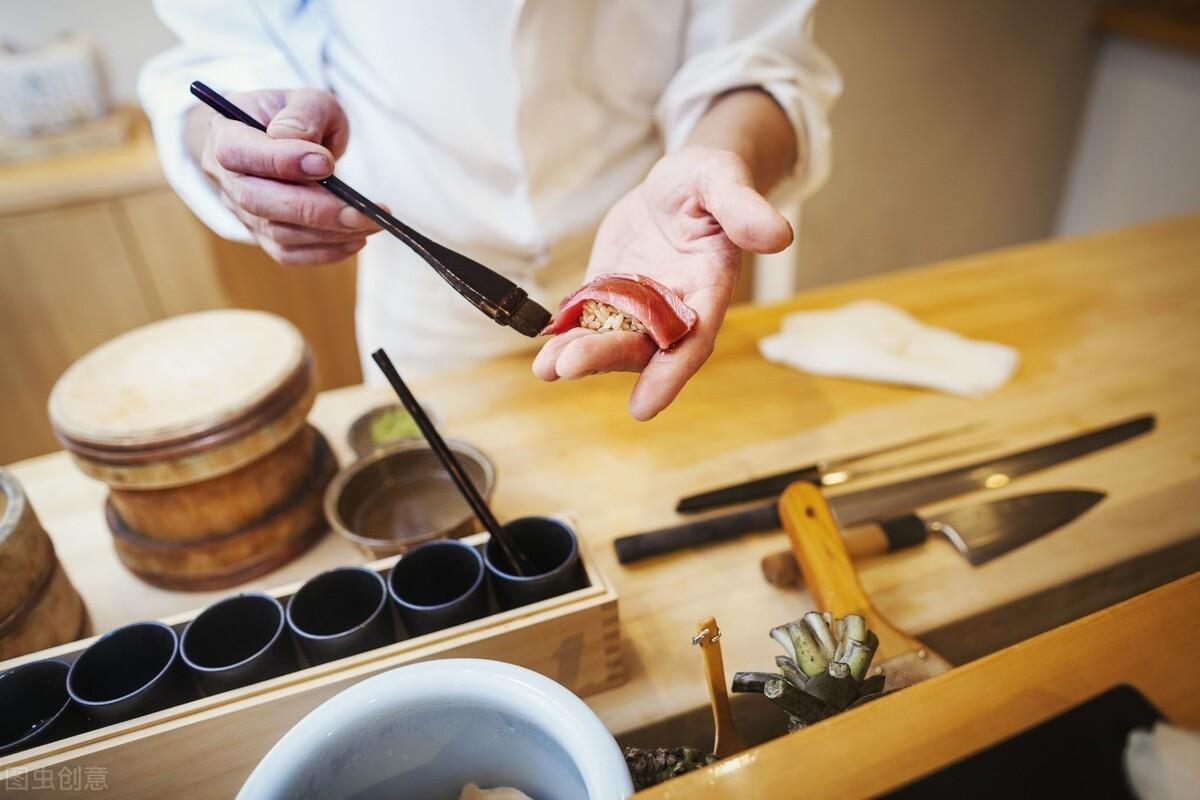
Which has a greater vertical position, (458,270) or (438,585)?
(458,270)

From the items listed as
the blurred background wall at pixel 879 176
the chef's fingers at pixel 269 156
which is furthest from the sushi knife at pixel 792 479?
the blurred background wall at pixel 879 176

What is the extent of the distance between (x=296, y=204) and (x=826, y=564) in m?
0.67

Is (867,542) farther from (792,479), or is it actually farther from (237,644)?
(237,644)

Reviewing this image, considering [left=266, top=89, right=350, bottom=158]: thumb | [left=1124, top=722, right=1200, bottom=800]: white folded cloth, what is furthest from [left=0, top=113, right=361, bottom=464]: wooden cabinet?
[left=1124, top=722, right=1200, bottom=800]: white folded cloth

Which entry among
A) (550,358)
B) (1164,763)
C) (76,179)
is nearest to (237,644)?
(550,358)

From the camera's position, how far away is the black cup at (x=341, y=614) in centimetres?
68

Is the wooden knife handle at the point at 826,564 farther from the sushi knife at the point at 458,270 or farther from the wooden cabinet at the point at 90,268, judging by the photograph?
the wooden cabinet at the point at 90,268

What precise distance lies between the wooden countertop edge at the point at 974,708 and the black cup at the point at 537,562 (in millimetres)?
296

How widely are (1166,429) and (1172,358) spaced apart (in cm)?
23

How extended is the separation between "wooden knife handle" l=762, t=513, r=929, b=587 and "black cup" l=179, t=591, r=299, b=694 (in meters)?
0.51

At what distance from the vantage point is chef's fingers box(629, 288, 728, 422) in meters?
0.64

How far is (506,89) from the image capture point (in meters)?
1.17

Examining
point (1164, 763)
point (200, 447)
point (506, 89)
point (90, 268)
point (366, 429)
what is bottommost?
point (90, 268)

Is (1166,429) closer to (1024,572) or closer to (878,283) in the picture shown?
(1024,572)
